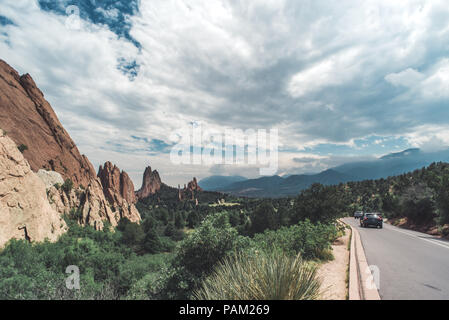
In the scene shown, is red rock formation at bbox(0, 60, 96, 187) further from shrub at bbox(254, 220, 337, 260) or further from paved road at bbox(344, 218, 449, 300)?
paved road at bbox(344, 218, 449, 300)

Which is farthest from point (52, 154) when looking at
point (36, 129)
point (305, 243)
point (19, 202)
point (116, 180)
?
point (305, 243)

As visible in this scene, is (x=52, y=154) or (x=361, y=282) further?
(x=52, y=154)

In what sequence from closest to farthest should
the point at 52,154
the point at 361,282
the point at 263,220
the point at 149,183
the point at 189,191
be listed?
the point at 361,282 < the point at 263,220 < the point at 52,154 < the point at 189,191 < the point at 149,183

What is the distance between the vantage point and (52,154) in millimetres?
65938

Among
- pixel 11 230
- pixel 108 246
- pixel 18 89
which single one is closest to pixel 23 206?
pixel 11 230

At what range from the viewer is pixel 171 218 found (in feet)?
276

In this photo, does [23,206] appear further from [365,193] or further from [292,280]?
[365,193]

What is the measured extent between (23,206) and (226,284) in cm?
3446

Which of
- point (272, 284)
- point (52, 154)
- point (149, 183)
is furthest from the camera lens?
point (149, 183)

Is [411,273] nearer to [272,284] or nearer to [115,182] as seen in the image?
[272,284]

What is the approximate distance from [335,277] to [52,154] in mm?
85256

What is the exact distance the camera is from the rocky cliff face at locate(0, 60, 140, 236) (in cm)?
4581

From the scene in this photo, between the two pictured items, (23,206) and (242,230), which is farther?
(242,230)

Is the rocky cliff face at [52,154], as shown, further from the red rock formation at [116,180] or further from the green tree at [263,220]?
the green tree at [263,220]
